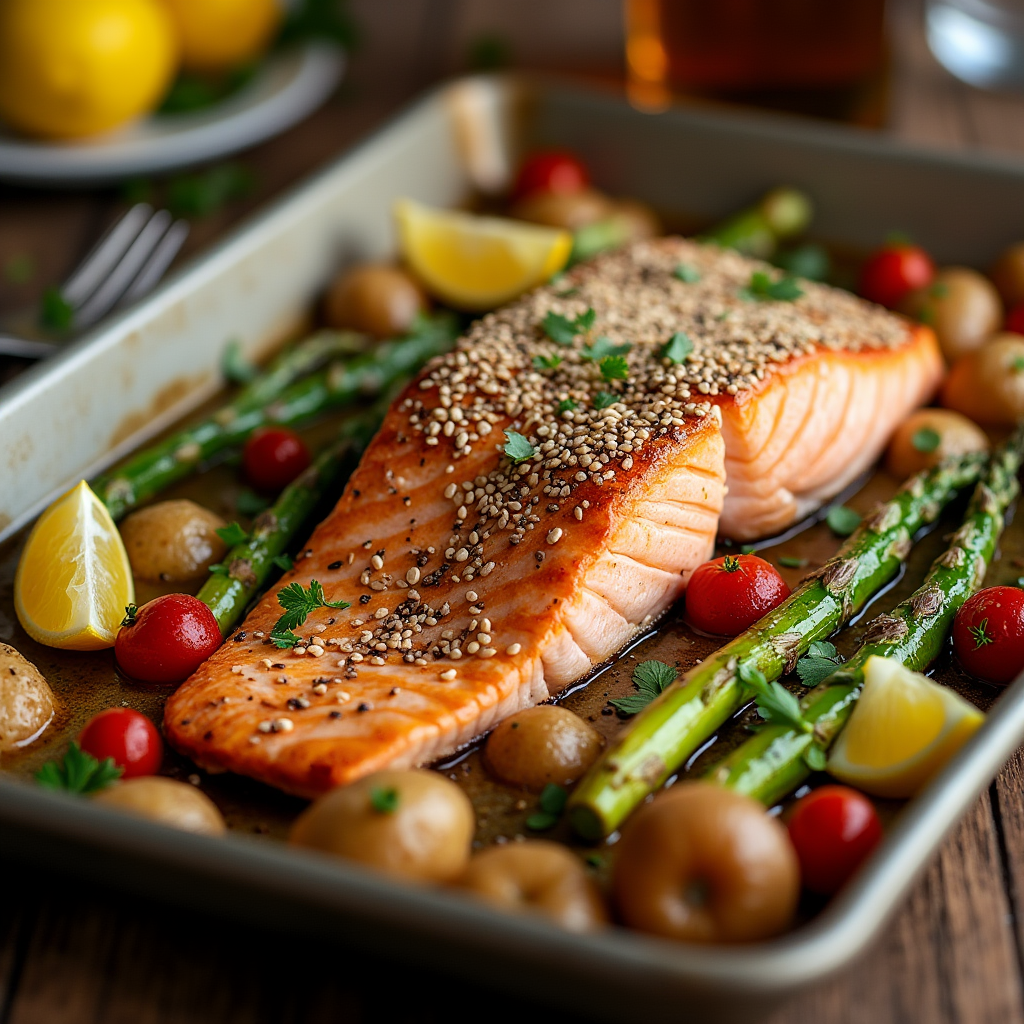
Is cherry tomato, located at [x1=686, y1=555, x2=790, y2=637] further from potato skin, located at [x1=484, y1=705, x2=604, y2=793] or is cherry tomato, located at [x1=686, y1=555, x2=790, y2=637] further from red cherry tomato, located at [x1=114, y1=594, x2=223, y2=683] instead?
red cherry tomato, located at [x1=114, y1=594, x2=223, y2=683]

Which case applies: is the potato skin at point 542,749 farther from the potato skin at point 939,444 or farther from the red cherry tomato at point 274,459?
the potato skin at point 939,444

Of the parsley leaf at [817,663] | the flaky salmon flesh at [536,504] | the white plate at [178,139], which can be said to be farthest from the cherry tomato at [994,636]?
the white plate at [178,139]

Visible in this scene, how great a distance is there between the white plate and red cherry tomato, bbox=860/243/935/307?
122 inches

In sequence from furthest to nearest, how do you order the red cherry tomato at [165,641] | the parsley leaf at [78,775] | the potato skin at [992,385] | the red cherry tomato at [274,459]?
the potato skin at [992,385], the red cherry tomato at [274,459], the red cherry tomato at [165,641], the parsley leaf at [78,775]

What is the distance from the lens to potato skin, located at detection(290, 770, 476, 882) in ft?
9.51

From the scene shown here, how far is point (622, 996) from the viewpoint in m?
2.54

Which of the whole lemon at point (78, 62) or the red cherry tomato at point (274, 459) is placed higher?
the whole lemon at point (78, 62)

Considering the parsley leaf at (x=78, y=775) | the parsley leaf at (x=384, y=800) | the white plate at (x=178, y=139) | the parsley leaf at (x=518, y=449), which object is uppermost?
the white plate at (x=178, y=139)

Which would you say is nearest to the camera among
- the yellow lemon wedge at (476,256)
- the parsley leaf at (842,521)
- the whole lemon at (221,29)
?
the parsley leaf at (842,521)

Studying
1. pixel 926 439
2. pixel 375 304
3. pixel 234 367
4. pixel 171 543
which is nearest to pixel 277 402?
pixel 234 367

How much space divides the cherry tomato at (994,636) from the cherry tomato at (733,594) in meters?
0.56

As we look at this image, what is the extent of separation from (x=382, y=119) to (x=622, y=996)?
5.94 m

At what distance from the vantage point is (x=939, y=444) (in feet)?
15.6

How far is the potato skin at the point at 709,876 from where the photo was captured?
9.10ft
